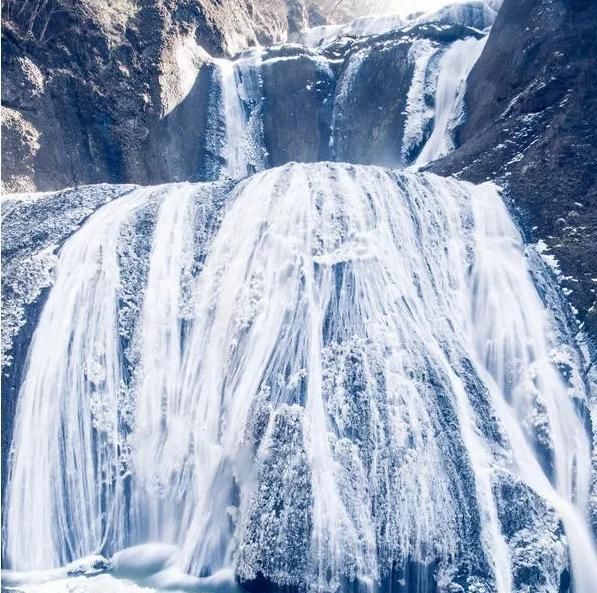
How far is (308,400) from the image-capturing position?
7.93 metres

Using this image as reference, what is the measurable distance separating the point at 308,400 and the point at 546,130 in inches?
275

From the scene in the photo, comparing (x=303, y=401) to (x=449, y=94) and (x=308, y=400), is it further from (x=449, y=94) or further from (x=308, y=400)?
(x=449, y=94)

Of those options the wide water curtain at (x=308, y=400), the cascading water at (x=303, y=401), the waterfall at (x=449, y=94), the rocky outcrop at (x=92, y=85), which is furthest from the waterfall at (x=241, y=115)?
the wide water curtain at (x=308, y=400)

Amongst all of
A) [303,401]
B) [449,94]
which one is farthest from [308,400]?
[449,94]

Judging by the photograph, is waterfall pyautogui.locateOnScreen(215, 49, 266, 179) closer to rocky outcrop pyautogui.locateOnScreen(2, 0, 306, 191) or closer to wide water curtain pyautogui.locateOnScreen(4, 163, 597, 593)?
rocky outcrop pyautogui.locateOnScreen(2, 0, 306, 191)

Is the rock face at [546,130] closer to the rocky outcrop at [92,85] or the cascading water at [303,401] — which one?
the cascading water at [303,401]

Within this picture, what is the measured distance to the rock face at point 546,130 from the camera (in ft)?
32.8

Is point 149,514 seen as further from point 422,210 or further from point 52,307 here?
point 422,210

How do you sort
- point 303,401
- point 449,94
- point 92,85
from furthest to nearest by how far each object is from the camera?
point 449,94, point 92,85, point 303,401

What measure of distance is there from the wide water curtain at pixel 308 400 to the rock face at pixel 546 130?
705 mm

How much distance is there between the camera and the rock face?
10.0m

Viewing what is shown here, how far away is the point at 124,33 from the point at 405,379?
12959 mm

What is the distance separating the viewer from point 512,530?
23.2 ft

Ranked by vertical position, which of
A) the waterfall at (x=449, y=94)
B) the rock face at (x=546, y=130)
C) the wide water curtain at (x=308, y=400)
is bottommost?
the wide water curtain at (x=308, y=400)
